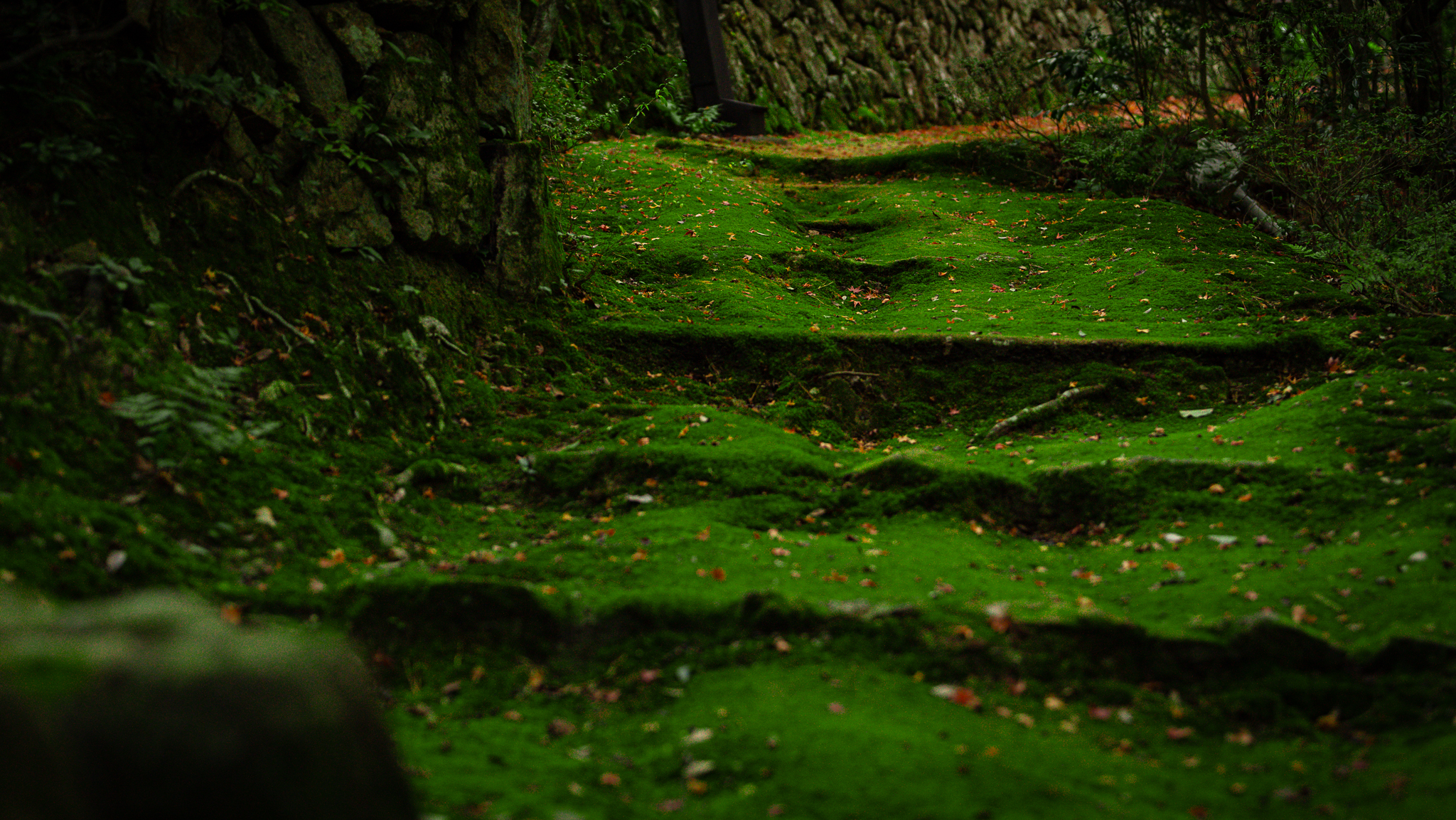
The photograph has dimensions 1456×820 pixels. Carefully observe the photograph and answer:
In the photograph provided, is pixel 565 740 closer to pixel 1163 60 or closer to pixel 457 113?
pixel 457 113

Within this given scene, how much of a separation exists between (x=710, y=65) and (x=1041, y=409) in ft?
40.2

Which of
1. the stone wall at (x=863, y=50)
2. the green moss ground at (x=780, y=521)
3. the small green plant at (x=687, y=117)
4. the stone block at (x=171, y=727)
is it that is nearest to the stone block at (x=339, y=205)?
the green moss ground at (x=780, y=521)

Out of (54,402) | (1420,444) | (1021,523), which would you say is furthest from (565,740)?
(1420,444)

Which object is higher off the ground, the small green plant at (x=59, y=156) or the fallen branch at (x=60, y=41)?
the fallen branch at (x=60, y=41)

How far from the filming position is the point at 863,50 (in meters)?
23.6

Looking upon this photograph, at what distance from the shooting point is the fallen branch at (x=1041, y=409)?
24.0 ft

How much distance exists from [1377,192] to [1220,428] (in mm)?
5462

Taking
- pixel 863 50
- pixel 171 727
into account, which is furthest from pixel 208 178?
pixel 863 50

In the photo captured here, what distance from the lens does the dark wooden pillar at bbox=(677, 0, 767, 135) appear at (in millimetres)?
17219

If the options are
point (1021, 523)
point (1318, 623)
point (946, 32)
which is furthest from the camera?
point (946, 32)

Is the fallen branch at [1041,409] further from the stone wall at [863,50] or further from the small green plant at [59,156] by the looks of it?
the stone wall at [863,50]

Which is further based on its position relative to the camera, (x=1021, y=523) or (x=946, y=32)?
(x=946, y=32)

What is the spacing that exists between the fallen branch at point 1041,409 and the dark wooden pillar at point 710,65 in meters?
11.4

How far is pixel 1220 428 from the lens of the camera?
22.2ft
